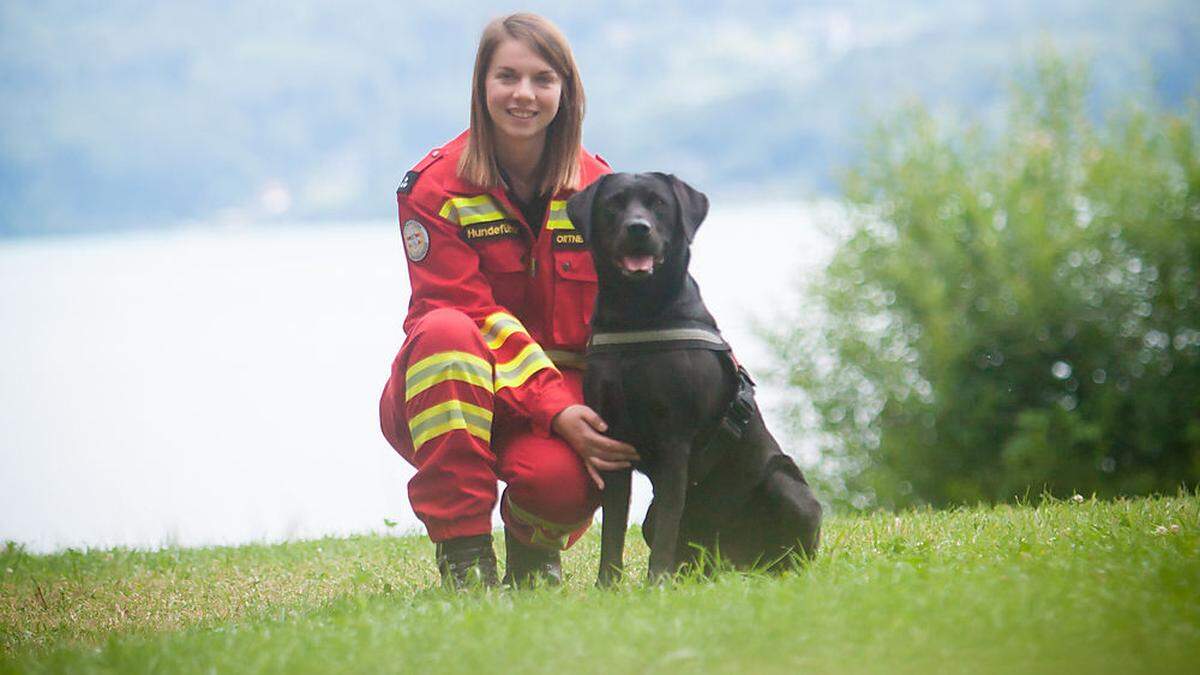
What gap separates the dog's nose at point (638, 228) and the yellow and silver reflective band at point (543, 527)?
3.06 ft

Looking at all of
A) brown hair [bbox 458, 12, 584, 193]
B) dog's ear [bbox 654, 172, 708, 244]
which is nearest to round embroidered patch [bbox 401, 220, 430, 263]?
brown hair [bbox 458, 12, 584, 193]

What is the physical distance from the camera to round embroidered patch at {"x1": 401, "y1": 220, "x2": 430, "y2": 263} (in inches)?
147

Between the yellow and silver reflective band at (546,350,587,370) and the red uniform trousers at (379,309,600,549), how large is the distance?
0.25 meters

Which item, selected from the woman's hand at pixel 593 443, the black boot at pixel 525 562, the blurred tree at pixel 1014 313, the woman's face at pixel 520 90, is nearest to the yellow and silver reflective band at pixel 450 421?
the woman's hand at pixel 593 443

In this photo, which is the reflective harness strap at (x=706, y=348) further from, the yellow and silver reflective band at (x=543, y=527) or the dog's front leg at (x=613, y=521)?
the yellow and silver reflective band at (x=543, y=527)

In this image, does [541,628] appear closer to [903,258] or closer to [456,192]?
[456,192]

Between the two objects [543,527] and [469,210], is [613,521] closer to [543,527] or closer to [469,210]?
[543,527]

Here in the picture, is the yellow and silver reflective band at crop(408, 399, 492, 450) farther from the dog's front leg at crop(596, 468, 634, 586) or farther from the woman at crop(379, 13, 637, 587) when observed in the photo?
the dog's front leg at crop(596, 468, 634, 586)

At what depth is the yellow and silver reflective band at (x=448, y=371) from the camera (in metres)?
3.47

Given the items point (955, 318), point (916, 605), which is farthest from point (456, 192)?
point (955, 318)

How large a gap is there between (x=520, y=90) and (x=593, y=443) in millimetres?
1058

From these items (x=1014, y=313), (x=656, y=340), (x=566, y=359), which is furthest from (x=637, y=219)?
(x=1014, y=313)

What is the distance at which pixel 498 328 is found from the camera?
3.63 metres

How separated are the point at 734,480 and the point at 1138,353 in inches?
283
